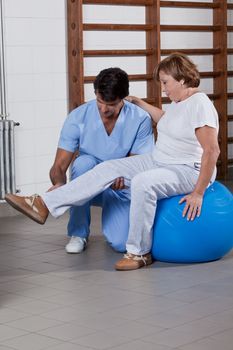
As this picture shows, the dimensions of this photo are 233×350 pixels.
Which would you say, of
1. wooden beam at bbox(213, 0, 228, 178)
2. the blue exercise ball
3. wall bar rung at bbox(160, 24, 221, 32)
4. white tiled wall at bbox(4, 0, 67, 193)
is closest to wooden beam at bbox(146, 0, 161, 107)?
wall bar rung at bbox(160, 24, 221, 32)

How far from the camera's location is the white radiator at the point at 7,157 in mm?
5824

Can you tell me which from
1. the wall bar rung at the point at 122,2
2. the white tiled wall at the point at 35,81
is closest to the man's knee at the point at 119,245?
the white tiled wall at the point at 35,81

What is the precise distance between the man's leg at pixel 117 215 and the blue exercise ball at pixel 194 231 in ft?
1.01

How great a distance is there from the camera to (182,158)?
170 inches

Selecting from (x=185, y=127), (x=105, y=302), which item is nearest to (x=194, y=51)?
(x=185, y=127)

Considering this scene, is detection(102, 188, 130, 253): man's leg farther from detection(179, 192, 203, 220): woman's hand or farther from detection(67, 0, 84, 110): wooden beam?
detection(67, 0, 84, 110): wooden beam

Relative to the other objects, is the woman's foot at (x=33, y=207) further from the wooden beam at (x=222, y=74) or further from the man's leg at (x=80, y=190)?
the wooden beam at (x=222, y=74)

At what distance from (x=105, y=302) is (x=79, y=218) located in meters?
1.16

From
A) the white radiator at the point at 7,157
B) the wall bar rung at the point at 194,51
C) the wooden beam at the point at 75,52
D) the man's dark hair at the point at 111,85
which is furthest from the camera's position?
the wall bar rung at the point at 194,51

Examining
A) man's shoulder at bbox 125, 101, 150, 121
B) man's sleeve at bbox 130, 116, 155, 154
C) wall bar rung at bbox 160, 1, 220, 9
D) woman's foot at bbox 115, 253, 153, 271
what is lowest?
woman's foot at bbox 115, 253, 153, 271

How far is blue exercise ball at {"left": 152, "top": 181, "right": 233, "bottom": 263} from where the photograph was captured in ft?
13.9

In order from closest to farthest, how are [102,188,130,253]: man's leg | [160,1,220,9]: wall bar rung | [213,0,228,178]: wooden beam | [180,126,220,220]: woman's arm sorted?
1. [180,126,220,220]: woman's arm
2. [102,188,130,253]: man's leg
3. [160,1,220,9]: wall bar rung
4. [213,0,228,178]: wooden beam

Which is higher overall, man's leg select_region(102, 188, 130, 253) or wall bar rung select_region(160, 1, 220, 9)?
wall bar rung select_region(160, 1, 220, 9)

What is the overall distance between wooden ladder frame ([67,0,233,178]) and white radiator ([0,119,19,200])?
2.25 feet
